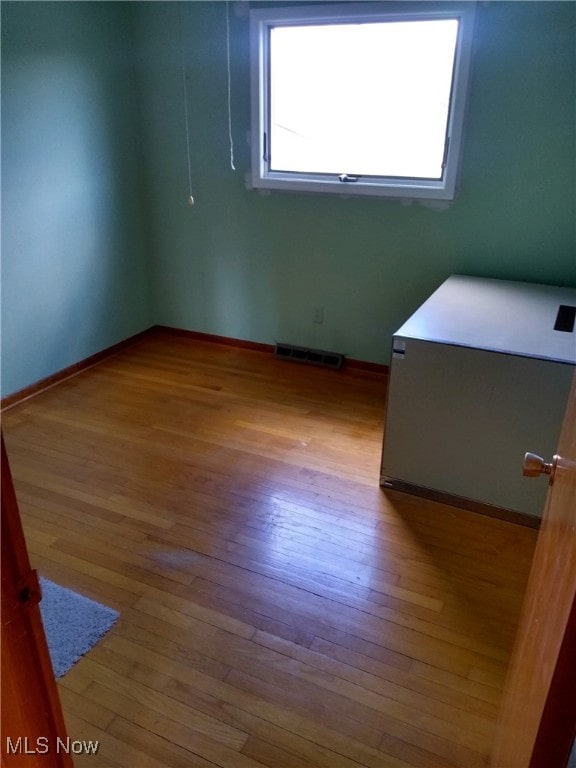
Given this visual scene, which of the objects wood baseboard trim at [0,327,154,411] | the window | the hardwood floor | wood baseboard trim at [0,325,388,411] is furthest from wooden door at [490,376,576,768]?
wood baseboard trim at [0,327,154,411]

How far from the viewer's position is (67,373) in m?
3.46

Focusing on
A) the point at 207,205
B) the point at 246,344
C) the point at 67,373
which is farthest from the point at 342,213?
the point at 67,373

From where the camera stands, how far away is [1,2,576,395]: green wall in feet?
9.05

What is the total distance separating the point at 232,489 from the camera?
2.45 meters

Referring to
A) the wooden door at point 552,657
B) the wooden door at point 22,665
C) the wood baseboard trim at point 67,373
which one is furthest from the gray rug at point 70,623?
the wood baseboard trim at point 67,373

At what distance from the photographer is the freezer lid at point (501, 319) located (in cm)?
213

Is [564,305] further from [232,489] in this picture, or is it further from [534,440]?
[232,489]

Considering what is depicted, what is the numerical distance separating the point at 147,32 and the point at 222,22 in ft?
1.79

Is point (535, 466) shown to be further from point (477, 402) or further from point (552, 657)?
point (477, 402)

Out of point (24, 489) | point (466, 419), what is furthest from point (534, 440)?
point (24, 489)

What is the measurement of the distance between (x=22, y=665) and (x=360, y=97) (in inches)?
124

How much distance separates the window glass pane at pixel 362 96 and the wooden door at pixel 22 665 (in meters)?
2.93

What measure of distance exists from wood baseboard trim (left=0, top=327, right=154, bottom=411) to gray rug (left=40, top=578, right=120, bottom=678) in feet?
4.89

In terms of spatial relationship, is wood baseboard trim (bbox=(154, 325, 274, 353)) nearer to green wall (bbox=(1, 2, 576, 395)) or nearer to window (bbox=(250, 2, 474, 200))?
green wall (bbox=(1, 2, 576, 395))
